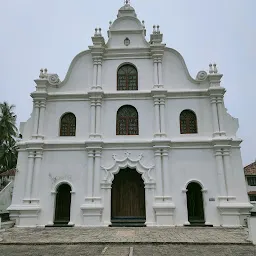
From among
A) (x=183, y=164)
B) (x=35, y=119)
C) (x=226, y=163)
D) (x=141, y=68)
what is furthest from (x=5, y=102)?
(x=226, y=163)

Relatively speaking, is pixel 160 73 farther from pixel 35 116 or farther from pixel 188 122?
pixel 35 116

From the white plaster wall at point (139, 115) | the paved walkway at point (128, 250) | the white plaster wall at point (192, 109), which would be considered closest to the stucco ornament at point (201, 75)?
the white plaster wall at point (192, 109)

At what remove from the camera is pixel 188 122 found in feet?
46.3

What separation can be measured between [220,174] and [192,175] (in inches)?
57.2

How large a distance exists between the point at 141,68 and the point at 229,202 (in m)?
9.09

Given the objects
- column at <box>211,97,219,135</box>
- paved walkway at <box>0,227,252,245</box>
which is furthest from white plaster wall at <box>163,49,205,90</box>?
paved walkway at <box>0,227,252,245</box>

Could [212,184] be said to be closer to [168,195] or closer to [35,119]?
[168,195]

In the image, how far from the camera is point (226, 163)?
42.5 feet

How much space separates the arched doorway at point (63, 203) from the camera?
13156 mm

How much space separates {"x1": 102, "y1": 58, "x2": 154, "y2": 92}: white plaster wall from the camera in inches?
580

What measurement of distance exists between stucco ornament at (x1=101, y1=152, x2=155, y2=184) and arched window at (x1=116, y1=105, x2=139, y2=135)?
1381 mm

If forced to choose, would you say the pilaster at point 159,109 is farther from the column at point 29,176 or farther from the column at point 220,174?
the column at point 29,176

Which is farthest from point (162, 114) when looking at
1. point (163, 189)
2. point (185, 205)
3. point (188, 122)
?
point (185, 205)

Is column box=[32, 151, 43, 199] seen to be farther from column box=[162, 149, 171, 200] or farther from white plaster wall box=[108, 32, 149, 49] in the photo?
white plaster wall box=[108, 32, 149, 49]
